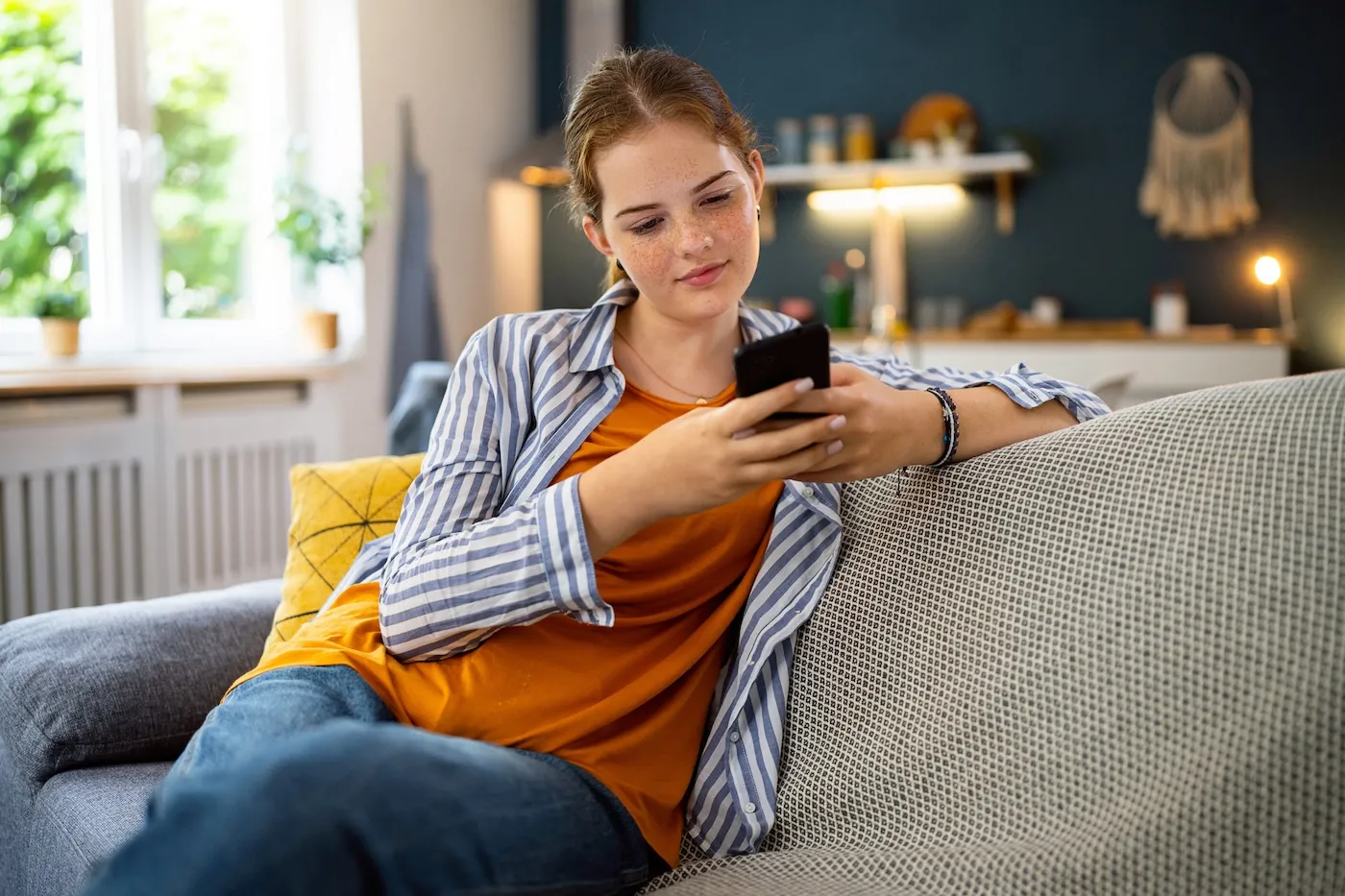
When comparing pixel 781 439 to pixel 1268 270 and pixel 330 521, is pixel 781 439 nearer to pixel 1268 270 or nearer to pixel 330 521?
pixel 330 521

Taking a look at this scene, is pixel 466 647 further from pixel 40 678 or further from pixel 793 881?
pixel 40 678

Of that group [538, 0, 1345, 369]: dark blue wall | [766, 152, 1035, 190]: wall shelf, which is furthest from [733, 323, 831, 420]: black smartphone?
[538, 0, 1345, 369]: dark blue wall

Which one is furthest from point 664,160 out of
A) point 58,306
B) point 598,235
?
point 58,306

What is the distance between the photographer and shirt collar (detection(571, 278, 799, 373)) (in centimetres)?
129

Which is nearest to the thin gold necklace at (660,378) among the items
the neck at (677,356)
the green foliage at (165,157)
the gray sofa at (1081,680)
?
the neck at (677,356)

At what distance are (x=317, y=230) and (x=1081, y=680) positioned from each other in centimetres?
344

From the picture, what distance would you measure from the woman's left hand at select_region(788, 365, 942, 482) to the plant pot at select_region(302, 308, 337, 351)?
3195 millimetres

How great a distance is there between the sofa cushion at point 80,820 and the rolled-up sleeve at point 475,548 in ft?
1.29

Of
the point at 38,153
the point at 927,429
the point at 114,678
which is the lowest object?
the point at 114,678

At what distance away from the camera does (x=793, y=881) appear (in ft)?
3.46

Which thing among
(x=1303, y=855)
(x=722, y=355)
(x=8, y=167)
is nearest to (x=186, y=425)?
(x=8, y=167)

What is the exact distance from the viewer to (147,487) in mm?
3312

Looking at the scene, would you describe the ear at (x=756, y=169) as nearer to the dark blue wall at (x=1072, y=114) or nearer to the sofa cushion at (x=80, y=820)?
the sofa cushion at (x=80, y=820)

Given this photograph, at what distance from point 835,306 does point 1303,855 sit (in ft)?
14.6
